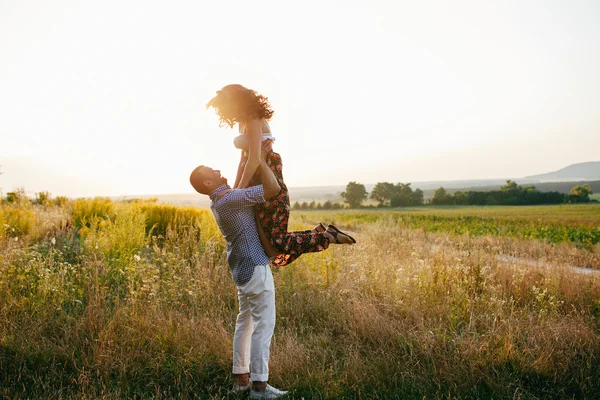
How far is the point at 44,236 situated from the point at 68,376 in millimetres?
6712

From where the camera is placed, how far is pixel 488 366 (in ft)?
12.7

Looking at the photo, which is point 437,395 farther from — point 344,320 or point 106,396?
point 106,396

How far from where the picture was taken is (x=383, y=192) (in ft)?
191

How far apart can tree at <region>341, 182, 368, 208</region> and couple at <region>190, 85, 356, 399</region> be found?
5360 centimetres

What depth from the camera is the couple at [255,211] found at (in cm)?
309

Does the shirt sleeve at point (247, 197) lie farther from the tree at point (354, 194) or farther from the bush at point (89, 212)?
the tree at point (354, 194)

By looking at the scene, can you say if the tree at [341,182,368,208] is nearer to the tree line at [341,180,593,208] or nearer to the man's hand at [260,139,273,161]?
the tree line at [341,180,593,208]

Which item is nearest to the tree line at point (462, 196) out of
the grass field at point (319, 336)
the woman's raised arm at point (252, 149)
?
the grass field at point (319, 336)

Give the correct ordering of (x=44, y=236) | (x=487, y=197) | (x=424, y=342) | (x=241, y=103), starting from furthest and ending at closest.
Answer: (x=487, y=197) < (x=44, y=236) < (x=424, y=342) < (x=241, y=103)

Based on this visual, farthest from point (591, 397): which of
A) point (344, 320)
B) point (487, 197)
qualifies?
point (487, 197)

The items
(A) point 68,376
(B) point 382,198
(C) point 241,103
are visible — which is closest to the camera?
(C) point 241,103

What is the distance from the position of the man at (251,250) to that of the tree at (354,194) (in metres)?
53.6

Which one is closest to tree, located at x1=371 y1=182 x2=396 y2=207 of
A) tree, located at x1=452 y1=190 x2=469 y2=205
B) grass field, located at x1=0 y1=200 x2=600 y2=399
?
tree, located at x1=452 y1=190 x2=469 y2=205

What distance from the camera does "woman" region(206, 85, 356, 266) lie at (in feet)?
10.2
